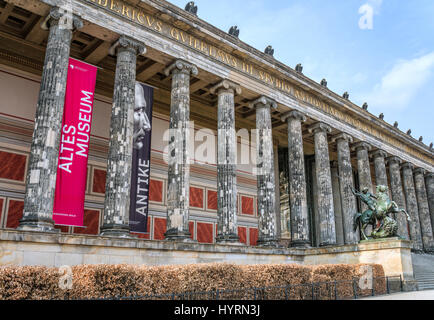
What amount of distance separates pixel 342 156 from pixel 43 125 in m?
19.1

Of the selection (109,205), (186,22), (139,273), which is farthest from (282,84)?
(139,273)

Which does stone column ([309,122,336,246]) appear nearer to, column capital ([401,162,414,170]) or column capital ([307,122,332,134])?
column capital ([307,122,332,134])

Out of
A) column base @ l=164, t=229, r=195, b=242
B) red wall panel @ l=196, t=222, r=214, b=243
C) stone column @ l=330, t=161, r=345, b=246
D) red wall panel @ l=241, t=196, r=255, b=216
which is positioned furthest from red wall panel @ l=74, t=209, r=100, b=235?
stone column @ l=330, t=161, r=345, b=246

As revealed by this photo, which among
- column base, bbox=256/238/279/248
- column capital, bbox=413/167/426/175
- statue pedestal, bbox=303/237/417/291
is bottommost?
statue pedestal, bbox=303/237/417/291

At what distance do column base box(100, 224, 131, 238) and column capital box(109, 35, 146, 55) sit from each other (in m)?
7.30

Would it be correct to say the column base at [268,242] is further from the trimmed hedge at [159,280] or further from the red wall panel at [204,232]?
the trimmed hedge at [159,280]

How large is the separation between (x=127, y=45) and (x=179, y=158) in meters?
5.13

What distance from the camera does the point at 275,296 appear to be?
1034 cm

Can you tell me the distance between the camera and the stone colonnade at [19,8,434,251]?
1259 cm

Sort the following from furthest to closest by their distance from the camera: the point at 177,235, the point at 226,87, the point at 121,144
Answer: the point at 226,87 → the point at 177,235 → the point at 121,144

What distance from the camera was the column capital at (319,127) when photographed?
79.4 feet

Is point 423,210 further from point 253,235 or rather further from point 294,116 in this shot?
point 294,116

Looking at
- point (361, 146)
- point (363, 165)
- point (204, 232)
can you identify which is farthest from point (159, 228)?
point (361, 146)

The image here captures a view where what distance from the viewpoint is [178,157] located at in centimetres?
1652
